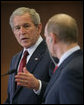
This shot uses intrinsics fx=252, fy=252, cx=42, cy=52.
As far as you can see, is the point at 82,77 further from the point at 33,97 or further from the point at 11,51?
the point at 11,51

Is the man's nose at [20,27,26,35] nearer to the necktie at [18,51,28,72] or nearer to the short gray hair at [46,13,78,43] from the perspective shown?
the necktie at [18,51,28,72]

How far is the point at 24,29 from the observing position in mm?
2203

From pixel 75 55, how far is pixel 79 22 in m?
3.25

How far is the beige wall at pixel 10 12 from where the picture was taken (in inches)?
186

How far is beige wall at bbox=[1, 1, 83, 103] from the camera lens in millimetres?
4719

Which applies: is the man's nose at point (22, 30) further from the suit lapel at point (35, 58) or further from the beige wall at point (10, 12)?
the beige wall at point (10, 12)

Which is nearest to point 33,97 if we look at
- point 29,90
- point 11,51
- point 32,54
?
point 29,90

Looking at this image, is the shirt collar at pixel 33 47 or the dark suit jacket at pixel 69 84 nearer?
the dark suit jacket at pixel 69 84

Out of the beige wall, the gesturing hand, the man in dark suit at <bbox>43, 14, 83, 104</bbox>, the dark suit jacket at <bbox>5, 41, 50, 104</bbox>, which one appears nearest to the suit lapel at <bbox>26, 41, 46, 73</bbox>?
the dark suit jacket at <bbox>5, 41, 50, 104</bbox>

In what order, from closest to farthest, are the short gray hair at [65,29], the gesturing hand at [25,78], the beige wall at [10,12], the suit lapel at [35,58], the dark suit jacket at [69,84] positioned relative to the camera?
the dark suit jacket at [69,84]
the short gray hair at [65,29]
the gesturing hand at [25,78]
the suit lapel at [35,58]
the beige wall at [10,12]

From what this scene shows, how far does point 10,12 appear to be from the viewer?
479 centimetres

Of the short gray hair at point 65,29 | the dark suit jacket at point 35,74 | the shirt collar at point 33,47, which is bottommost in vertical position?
the dark suit jacket at point 35,74

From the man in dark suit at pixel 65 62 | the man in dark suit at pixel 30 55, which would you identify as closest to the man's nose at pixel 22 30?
the man in dark suit at pixel 30 55

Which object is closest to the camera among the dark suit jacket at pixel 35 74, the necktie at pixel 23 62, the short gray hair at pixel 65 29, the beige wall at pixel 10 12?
the short gray hair at pixel 65 29
